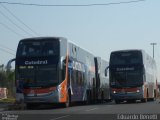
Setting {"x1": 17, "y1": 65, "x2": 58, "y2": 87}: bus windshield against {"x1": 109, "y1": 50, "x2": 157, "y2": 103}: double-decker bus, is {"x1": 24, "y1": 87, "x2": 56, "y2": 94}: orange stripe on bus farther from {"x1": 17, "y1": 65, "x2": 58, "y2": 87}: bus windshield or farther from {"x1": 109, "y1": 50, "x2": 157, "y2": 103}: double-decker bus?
{"x1": 109, "y1": 50, "x2": 157, "y2": 103}: double-decker bus

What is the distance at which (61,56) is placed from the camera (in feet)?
108

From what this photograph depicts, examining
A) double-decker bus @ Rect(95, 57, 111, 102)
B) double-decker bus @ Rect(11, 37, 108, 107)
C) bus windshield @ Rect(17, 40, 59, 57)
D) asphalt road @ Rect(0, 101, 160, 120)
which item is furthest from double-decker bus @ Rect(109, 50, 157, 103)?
asphalt road @ Rect(0, 101, 160, 120)

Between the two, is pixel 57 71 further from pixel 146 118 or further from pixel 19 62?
pixel 146 118

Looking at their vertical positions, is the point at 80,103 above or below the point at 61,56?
below

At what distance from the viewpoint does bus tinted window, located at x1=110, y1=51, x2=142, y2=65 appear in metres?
42.3

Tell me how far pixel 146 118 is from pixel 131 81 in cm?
2076

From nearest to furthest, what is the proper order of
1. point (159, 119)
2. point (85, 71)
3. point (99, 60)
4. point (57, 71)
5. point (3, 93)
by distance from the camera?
point (159, 119)
point (57, 71)
point (85, 71)
point (99, 60)
point (3, 93)

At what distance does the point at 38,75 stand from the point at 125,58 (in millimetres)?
11445

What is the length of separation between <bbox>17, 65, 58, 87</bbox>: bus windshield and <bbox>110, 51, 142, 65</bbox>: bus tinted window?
10.8 metres

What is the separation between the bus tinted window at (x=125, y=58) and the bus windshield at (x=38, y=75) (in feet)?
35.5

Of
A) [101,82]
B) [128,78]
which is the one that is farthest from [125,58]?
[101,82]

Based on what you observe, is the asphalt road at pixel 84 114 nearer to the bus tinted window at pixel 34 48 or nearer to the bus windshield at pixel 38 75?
the bus windshield at pixel 38 75

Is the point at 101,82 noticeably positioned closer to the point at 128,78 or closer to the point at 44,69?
the point at 128,78

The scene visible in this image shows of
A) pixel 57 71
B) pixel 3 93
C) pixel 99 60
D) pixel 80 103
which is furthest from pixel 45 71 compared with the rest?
pixel 3 93
